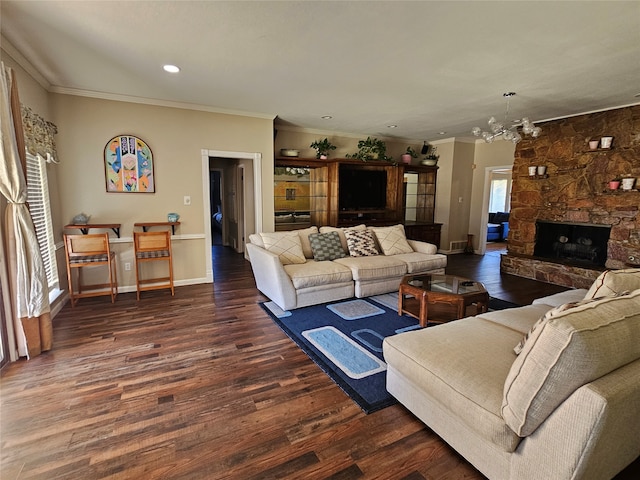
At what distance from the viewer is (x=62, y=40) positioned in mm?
2588

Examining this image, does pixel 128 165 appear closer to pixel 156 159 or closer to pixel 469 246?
pixel 156 159

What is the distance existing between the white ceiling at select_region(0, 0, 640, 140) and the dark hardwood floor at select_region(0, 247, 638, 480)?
8.18 ft

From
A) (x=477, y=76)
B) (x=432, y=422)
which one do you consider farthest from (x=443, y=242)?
(x=432, y=422)

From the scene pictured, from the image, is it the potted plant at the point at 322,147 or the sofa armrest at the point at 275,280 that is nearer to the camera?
the sofa armrest at the point at 275,280

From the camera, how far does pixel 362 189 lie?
6277 mm

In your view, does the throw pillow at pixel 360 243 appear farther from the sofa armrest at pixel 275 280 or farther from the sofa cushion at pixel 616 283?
the sofa cushion at pixel 616 283

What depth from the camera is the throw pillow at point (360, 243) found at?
4531mm

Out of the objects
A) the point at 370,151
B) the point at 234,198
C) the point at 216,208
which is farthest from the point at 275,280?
the point at 216,208

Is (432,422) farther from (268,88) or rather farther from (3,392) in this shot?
(268,88)

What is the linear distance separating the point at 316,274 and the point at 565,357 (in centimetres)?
271

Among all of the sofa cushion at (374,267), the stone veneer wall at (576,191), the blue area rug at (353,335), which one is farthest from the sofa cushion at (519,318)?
the stone veneer wall at (576,191)

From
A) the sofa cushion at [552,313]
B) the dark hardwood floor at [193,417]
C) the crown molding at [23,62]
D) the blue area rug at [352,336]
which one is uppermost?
the crown molding at [23,62]

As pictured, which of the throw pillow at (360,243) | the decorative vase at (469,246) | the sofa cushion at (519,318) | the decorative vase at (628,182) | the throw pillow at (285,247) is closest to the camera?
the sofa cushion at (519,318)

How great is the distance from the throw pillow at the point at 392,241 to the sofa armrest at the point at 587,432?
11.1ft
